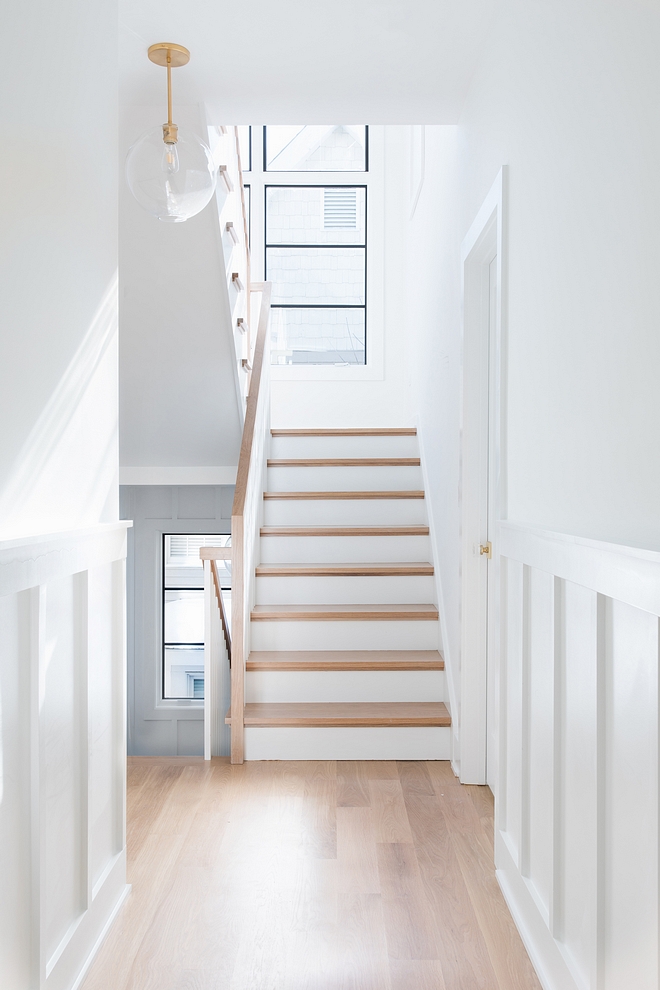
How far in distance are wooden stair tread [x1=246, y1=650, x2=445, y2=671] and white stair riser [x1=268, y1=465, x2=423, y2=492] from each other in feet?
4.39

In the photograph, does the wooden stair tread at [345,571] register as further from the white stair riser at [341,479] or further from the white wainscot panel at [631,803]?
the white wainscot panel at [631,803]

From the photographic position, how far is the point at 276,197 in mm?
6262

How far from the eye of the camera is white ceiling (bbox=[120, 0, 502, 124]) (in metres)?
2.29

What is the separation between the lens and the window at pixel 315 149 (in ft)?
20.4

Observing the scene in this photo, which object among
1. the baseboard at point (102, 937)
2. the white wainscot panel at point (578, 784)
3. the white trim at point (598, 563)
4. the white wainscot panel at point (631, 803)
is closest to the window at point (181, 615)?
the baseboard at point (102, 937)

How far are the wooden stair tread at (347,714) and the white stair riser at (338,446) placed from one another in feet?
6.34

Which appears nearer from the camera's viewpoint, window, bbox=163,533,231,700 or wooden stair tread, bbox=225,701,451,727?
wooden stair tread, bbox=225,701,451,727

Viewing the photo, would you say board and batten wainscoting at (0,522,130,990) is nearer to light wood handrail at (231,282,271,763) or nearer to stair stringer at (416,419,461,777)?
light wood handrail at (231,282,271,763)

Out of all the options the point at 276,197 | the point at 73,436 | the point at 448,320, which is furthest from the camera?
the point at 276,197

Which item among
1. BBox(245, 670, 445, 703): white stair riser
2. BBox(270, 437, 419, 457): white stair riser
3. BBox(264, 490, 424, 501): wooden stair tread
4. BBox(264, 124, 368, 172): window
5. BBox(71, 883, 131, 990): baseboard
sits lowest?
BBox(71, 883, 131, 990): baseboard

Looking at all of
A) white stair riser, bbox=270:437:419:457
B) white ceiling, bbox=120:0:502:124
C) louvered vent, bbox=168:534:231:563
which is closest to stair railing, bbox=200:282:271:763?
white stair riser, bbox=270:437:419:457

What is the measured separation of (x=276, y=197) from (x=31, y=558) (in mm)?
5531

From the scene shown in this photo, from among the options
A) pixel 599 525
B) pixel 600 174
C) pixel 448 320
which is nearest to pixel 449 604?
pixel 448 320

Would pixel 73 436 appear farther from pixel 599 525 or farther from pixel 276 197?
pixel 276 197
